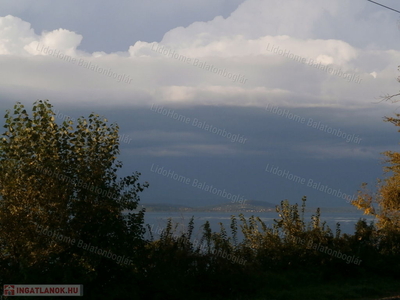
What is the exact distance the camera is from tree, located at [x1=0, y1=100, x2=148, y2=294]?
10578 millimetres

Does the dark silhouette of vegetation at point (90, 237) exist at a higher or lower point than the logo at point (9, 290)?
higher

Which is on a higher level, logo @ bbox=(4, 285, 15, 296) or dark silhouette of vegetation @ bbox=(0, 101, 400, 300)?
dark silhouette of vegetation @ bbox=(0, 101, 400, 300)

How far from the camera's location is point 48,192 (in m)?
10.7

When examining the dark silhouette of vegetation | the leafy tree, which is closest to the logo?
the dark silhouette of vegetation

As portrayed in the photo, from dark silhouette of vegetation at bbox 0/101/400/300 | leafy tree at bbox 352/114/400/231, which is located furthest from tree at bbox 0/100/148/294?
leafy tree at bbox 352/114/400/231

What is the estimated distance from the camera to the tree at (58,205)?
34.7ft

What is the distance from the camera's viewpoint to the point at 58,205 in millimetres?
10711

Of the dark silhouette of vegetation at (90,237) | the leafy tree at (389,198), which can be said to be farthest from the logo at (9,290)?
the leafy tree at (389,198)

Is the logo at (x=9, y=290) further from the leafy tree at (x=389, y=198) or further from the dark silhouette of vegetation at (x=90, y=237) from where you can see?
the leafy tree at (x=389, y=198)

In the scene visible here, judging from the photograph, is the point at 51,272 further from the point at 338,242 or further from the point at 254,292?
the point at 338,242

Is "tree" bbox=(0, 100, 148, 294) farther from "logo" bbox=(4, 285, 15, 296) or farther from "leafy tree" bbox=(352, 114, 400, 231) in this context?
"leafy tree" bbox=(352, 114, 400, 231)

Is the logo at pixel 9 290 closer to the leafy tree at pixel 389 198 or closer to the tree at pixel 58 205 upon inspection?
the tree at pixel 58 205

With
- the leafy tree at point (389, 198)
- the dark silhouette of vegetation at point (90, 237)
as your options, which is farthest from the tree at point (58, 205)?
the leafy tree at point (389, 198)

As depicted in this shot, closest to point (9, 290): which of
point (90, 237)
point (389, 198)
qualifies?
point (90, 237)
